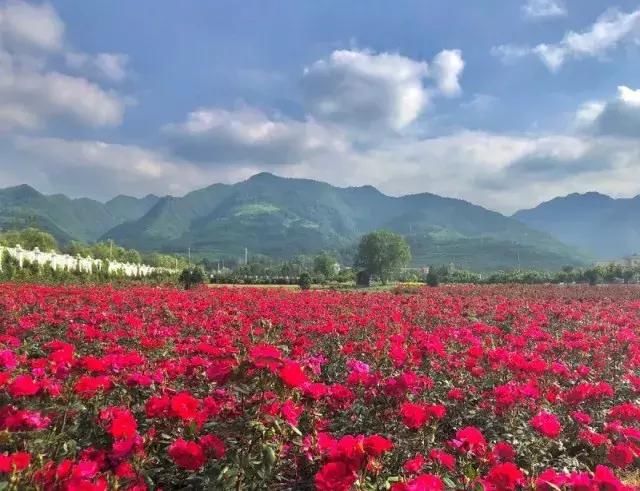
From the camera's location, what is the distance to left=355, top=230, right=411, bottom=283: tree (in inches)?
4336

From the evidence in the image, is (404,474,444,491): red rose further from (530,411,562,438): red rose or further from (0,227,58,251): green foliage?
(0,227,58,251): green foliage

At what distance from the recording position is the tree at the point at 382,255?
4336 inches

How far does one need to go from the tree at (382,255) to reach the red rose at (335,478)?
105758 mm

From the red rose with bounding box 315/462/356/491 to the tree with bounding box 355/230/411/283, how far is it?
106 metres

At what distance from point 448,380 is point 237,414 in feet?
9.95

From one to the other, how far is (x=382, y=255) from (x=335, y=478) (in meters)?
109

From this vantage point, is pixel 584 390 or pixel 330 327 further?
pixel 330 327

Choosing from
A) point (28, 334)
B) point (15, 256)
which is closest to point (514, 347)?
point (28, 334)

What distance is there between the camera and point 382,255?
111 meters

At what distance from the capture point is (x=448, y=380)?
5.77 metres

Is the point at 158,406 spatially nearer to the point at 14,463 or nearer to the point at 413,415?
the point at 14,463

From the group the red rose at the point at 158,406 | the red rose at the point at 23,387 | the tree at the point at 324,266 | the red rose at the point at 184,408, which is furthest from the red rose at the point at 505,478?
the tree at the point at 324,266

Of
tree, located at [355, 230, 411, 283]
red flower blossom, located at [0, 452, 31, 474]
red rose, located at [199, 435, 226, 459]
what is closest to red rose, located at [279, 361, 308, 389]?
red rose, located at [199, 435, 226, 459]

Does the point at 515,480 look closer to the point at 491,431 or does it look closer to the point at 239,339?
the point at 491,431
